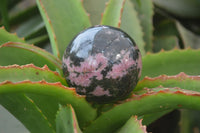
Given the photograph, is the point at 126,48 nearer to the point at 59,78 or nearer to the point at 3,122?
the point at 59,78

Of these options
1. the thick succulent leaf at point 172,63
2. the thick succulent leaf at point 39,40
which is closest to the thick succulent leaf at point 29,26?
the thick succulent leaf at point 39,40

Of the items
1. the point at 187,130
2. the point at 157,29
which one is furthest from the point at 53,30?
the point at 157,29

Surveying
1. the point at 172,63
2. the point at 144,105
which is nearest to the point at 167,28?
the point at 172,63

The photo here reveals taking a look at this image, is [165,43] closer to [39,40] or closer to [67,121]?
[39,40]

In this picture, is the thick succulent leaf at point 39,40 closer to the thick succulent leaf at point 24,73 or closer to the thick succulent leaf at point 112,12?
the thick succulent leaf at point 112,12

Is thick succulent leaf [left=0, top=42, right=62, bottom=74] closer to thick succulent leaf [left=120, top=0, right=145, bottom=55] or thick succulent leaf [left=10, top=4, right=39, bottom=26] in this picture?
thick succulent leaf [left=120, top=0, right=145, bottom=55]
